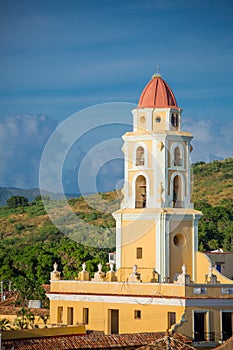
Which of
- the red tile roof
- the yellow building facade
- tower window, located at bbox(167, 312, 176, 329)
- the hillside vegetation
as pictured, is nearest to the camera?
the red tile roof

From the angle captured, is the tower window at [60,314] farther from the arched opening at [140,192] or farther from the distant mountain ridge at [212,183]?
the distant mountain ridge at [212,183]

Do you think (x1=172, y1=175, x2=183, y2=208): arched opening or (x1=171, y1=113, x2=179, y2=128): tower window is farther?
(x1=172, y1=175, x2=183, y2=208): arched opening

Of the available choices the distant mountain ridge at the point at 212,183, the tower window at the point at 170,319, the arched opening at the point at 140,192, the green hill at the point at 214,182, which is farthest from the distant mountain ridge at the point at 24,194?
the green hill at the point at 214,182

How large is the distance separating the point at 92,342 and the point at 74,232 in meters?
17.7

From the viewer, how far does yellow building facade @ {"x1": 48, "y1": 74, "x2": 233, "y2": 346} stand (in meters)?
47.2

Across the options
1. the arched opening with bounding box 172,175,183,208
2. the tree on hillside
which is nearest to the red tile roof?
the arched opening with bounding box 172,175,183,208

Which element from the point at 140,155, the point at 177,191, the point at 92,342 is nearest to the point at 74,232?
the point at 140,155

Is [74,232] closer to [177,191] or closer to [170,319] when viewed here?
[177,191]

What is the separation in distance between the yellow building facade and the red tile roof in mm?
2418

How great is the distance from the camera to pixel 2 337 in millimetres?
42188

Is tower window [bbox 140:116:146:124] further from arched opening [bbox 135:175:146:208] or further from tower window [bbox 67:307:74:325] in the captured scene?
tower window [bbox 67:307:74:325]

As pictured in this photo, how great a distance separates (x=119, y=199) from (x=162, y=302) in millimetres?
7084

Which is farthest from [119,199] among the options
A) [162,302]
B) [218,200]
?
[218,200]

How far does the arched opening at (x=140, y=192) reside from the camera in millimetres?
51188
